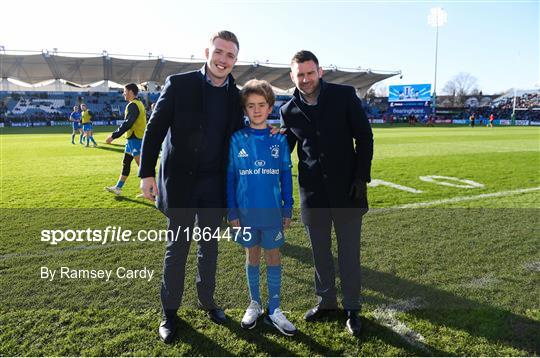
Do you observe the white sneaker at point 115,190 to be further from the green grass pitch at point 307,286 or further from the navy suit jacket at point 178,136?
the navy suit jacket at point 178,136

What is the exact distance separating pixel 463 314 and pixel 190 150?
2.33m

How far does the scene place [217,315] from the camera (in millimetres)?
2822

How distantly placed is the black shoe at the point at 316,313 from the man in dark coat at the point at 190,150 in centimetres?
62

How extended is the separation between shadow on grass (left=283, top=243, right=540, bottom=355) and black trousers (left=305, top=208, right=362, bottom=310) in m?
0.43

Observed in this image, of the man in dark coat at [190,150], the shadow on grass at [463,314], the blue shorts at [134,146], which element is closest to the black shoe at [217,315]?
the man in dark coat at [190,150]

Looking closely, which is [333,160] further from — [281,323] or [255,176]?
[281,323]

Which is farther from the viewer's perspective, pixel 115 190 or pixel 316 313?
pixel 115 190

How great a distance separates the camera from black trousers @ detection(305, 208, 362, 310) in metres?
2.78

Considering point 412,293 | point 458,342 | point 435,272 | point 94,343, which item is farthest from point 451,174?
point 94,343

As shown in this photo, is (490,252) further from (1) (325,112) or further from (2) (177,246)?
(2) (177,246)

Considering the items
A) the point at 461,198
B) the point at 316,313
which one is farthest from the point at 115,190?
the point at 461,198

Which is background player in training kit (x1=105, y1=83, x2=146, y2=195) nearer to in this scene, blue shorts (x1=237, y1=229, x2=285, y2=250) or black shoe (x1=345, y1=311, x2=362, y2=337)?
blue shorts (x1=237, y1=229, x2=285, y2=250)

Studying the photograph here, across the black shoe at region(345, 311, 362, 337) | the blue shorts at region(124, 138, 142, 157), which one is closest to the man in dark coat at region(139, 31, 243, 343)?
the black shoe at region(345, 311, 362, 337)

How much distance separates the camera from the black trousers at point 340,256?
2781mm
